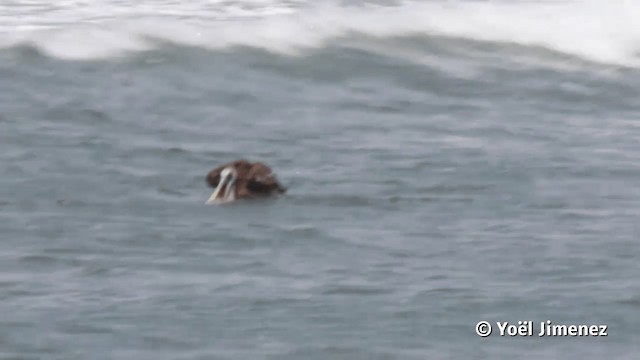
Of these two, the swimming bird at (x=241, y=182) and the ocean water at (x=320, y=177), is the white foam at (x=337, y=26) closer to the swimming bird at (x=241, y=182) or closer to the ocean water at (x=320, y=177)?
the ocean water at (x=320, y=177)

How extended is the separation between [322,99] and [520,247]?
5.38m

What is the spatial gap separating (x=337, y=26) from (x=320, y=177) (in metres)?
6.65

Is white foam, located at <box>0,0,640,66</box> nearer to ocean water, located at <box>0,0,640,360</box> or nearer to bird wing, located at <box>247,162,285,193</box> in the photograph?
ocean water, located at <box>0,0,640,360</box>

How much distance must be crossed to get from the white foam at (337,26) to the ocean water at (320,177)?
0.14 ft

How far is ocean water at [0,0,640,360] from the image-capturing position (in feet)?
35.9

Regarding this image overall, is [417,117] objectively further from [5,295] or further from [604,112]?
[5,295]

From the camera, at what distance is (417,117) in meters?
16.8

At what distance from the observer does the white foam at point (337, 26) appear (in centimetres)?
1981

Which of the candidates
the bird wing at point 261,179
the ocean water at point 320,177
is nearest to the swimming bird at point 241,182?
the bird wing at point 261,179

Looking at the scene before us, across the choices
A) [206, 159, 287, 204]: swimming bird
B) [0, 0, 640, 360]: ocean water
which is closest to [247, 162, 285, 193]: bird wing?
[206, 159, 287, 204]: swimming bird

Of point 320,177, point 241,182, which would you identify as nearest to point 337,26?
point 320,177

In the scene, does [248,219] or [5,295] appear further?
[248,219]

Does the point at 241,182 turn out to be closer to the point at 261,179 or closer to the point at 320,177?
the point at 261,179

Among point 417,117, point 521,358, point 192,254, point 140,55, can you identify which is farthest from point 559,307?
point 140,55
